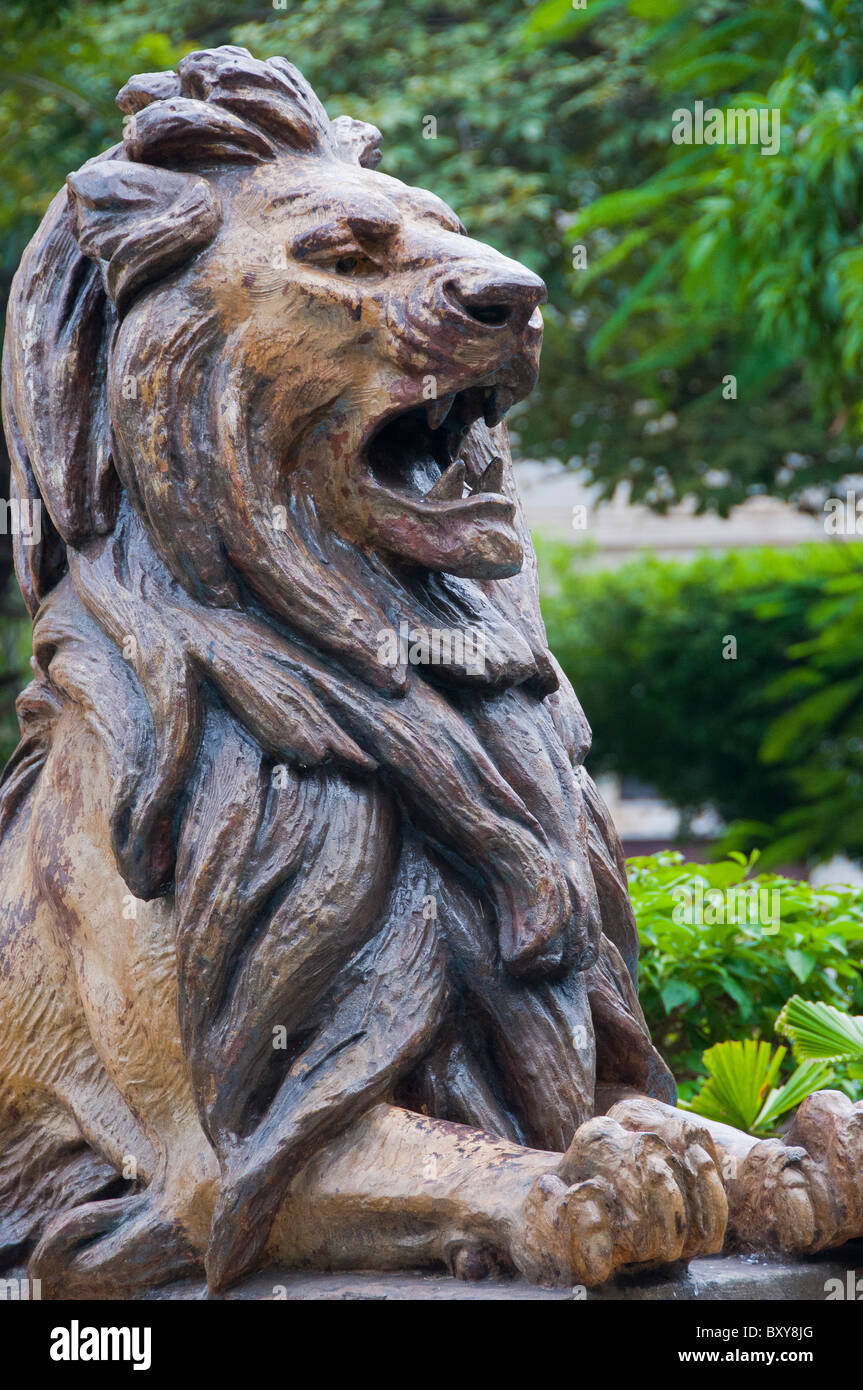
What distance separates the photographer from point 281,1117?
2193 millimetres

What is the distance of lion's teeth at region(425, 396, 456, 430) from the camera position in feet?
7.57

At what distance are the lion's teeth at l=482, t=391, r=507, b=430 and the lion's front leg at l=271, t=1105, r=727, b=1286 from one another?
99 cm

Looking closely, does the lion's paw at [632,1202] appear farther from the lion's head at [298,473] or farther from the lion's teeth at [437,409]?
the lion's teeth at [437,409]

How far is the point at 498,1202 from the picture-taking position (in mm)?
2035

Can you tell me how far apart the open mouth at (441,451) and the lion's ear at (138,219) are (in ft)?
1.23

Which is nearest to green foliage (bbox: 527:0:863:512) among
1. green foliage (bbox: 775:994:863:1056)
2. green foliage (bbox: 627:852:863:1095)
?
green foliage (bbox: 627:852:863:1095)

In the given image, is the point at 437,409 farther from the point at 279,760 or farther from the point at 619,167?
the point at 619,167

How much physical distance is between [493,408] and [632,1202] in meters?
1.13

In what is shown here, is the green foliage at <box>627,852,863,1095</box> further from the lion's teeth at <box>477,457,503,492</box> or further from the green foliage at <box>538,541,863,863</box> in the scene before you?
the green foliage at <box>538,541,863,863</box>

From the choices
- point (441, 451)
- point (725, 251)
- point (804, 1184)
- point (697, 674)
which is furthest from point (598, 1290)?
point (697, 674)

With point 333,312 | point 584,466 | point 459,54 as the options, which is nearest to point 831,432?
point 584,466

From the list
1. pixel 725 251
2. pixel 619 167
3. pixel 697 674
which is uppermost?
pixel 619 167

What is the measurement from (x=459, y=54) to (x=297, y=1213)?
8.46 m

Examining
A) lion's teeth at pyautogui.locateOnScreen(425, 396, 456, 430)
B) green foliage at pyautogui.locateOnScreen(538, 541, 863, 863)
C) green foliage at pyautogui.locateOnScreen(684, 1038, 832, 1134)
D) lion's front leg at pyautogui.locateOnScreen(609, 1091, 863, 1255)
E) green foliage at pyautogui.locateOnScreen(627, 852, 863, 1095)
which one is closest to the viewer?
lion's front leg at pyautogui.locateOnScreen(609, 1091, 863, 1255)
